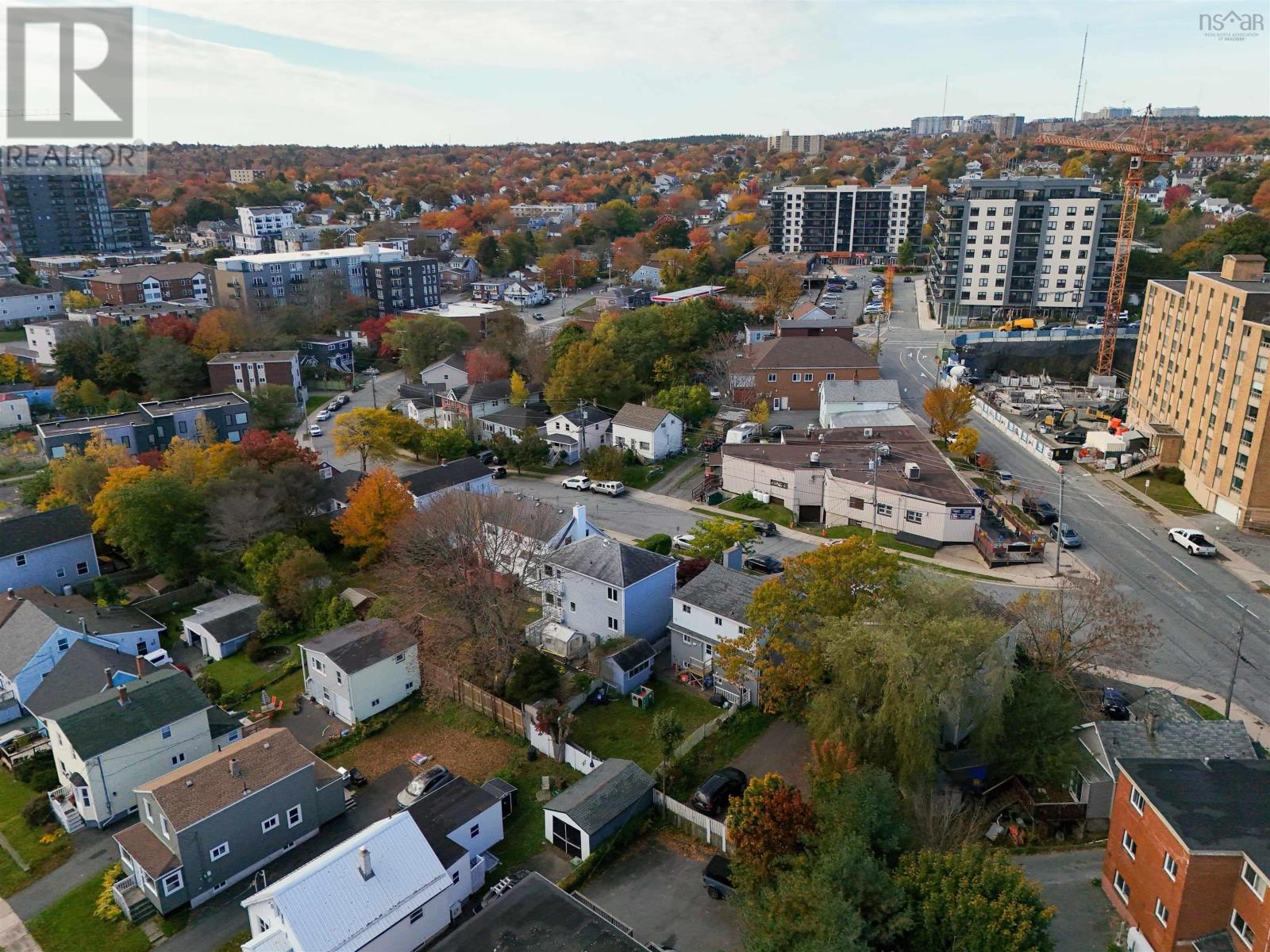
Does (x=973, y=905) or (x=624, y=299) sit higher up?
(x=624, y=299)

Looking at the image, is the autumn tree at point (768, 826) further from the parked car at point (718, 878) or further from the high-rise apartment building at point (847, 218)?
the high-rise apartment building at point (847, 218)

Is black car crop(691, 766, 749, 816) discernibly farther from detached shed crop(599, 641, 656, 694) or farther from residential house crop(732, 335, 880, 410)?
residential house crop(732, 335, 880, 410)

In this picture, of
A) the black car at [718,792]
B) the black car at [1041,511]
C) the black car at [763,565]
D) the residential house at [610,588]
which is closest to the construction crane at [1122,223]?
the black car at [1041,511]

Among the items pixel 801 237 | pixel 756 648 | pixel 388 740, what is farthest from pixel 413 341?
pixel 801 237

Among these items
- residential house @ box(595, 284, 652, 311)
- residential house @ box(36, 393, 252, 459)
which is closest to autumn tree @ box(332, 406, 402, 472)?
residential house @ box(36, 393, 252, 459)

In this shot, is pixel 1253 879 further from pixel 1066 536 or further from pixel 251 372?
pixel 251 372

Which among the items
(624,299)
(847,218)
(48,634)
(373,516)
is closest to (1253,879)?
(373,516)
